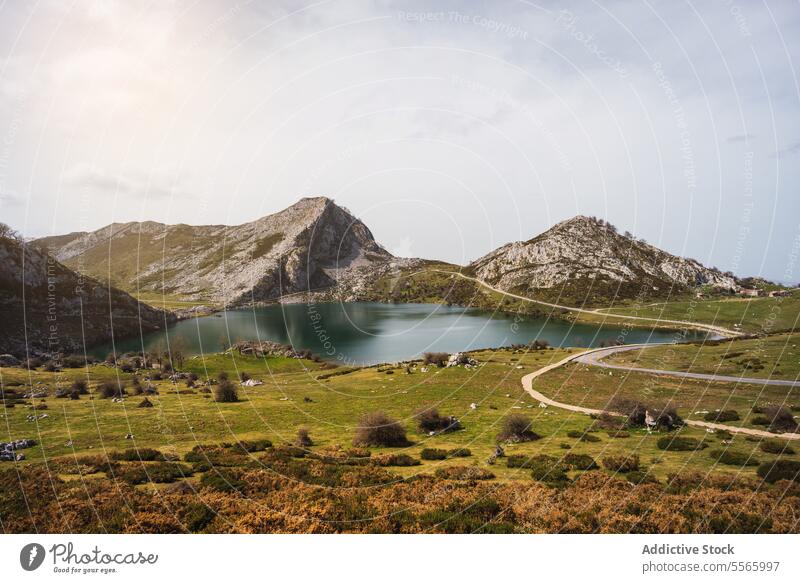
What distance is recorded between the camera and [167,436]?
31.9 meters

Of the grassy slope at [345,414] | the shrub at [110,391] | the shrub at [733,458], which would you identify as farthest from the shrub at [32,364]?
the shrub at [733,458]

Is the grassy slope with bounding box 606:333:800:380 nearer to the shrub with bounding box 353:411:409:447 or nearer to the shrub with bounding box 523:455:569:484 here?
the shrub with bounding box 523:455:569:484

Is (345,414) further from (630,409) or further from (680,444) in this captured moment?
(680,444)

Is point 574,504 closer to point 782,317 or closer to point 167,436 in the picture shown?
point 167,436

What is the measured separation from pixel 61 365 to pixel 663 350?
11433 cm

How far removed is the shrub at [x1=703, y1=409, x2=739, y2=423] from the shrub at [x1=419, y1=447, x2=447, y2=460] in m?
25.4

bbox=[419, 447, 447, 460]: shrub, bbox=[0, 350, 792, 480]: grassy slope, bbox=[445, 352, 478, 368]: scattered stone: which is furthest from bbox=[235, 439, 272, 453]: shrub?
bbox=[445, 352, 478, 368]: scattered stone

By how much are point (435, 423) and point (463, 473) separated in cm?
1255

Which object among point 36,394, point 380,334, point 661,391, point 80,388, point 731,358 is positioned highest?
point 731,358

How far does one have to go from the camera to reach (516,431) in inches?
1286

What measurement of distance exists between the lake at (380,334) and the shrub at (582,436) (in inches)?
2423

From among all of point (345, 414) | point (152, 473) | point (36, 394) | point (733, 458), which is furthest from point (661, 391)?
point (36, 394)
